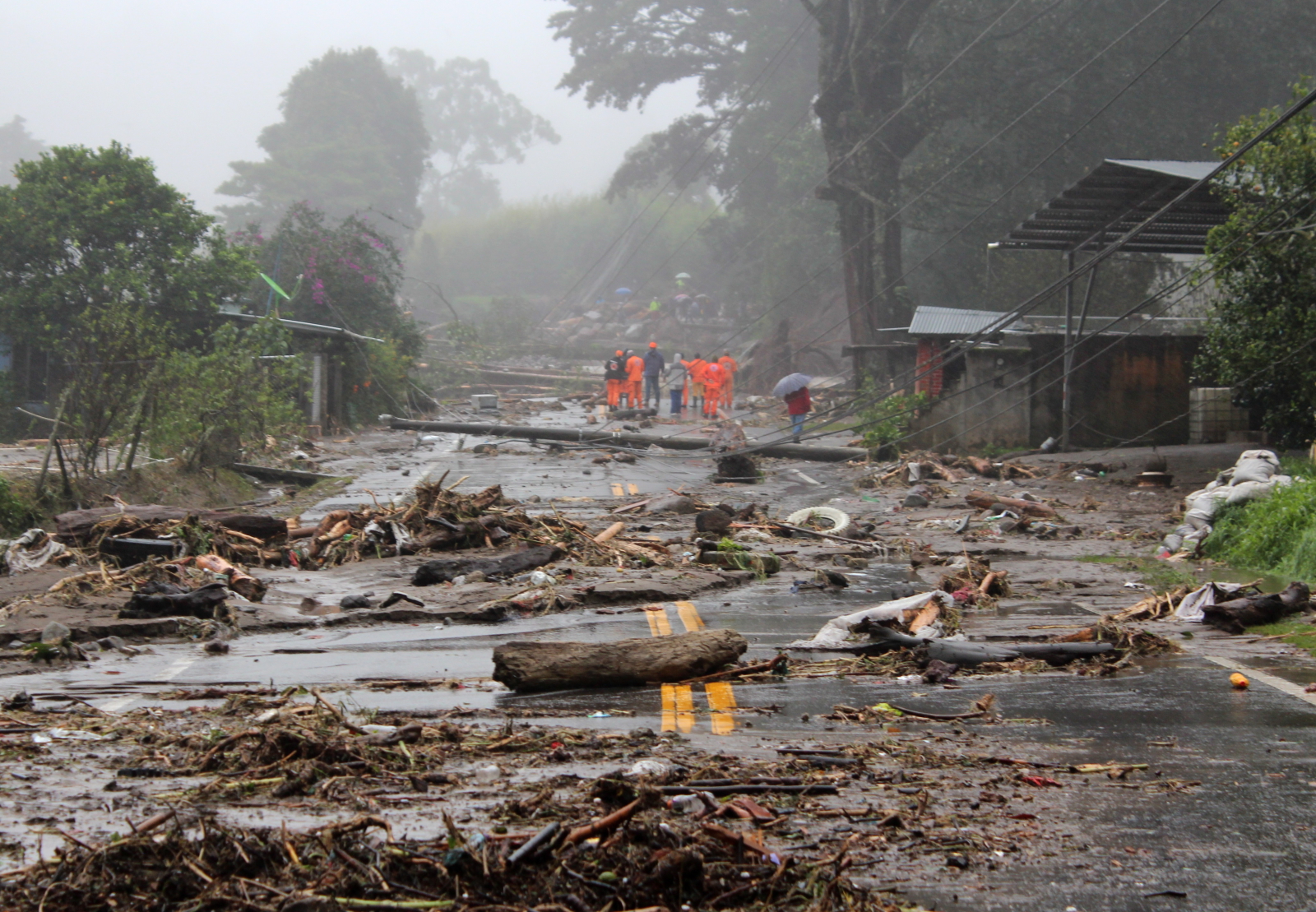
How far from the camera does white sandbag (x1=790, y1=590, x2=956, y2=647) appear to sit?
24.6 ft

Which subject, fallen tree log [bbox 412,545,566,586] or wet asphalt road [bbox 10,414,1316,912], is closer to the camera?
wet asphalt road [bbox 10,414,1316,912]

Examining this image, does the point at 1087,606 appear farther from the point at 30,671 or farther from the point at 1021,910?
the point at 30,671

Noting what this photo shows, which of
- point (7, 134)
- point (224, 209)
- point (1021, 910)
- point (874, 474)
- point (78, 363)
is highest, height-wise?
point (7, 134)

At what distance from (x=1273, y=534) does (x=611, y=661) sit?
701cm

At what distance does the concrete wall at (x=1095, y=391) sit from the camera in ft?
71.6

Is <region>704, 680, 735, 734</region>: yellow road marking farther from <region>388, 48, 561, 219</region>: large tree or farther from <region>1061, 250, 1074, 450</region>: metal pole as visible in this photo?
<region>388, 48, 561, 219</region>: large tree

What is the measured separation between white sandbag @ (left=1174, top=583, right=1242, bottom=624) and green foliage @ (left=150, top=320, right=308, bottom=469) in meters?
12.2

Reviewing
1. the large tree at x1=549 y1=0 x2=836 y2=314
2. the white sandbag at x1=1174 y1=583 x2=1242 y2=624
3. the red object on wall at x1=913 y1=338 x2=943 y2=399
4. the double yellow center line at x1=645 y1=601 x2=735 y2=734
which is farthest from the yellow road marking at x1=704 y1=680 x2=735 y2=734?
the large tree at x1=549 y1=0 x2=836 y2=314

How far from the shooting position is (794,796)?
4.36 meters

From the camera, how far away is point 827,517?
1412cm

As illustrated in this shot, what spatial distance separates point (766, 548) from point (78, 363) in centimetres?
862

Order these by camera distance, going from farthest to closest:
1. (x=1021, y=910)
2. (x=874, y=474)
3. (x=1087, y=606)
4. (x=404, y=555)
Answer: (x=874, y=474) → (x=404, y=555) → (x=1087, y=606) → (x=1021, y=910)

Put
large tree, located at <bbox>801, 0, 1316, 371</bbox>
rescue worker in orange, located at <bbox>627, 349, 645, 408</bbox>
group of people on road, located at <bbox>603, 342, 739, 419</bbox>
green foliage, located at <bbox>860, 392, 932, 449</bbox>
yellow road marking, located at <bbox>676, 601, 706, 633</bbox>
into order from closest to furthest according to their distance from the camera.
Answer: yellow road marking, located at <bbox>676, 601, 706, 633</bbox>, green foliage, located at <bbox>860, 392, 932, 449</bbox>, group of people on road, located at <bbox>603, 342, 739, 419</bbox>, rescue worker in orange, located at <bbox>627, 349, 645, 408</bbox>, large tree, located at <bbox>801, 0, 1316, 371</bbox>

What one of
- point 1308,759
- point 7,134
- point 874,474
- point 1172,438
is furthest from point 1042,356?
point 7,134
